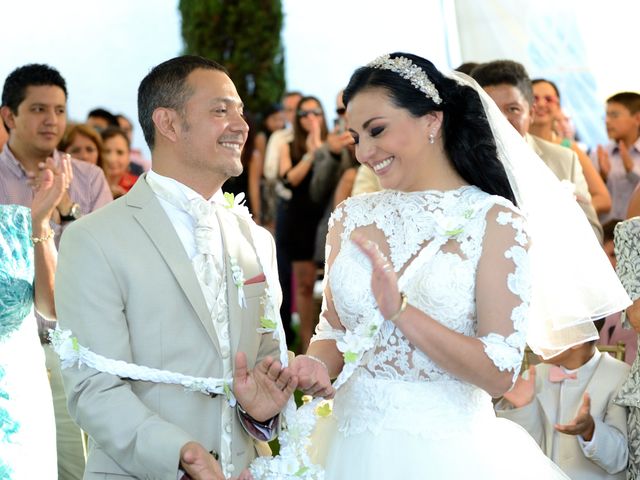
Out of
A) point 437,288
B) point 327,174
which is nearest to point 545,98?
point 327,174

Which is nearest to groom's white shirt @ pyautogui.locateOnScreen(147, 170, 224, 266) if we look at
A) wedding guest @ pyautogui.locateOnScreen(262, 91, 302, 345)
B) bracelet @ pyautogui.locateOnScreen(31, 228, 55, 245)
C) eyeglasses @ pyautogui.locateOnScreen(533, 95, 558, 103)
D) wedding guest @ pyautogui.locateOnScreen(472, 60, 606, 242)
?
bracelet @ pyautogui.locateOnScreen(31, 228, 55, 245)

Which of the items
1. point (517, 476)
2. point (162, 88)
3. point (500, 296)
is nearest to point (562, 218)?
point (500, 296)

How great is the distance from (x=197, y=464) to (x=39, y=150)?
267cm

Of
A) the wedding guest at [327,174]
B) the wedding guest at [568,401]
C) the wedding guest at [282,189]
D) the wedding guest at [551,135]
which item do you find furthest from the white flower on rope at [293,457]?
the wedding guest at [282,189]

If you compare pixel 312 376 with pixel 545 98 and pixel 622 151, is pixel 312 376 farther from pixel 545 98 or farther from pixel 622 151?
pixel 622 151

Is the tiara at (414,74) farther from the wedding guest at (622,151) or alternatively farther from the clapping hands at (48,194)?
the wedding guest at (622,151)

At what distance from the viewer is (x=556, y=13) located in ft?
30.1

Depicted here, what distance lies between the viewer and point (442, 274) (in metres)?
3.16

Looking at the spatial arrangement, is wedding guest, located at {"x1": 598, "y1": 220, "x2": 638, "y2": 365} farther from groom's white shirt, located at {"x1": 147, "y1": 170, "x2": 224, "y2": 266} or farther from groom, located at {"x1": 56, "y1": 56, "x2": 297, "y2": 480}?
groom's white shirt, located at {"x1": 147, "y1": 170, "x2": 224, "y2": 266}

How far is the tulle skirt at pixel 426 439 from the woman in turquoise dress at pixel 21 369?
1.06 m

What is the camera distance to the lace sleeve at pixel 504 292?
9.89ft

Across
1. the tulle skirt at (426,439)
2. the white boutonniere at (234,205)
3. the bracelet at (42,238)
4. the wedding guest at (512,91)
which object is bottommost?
the tulle skirt at (426,439)

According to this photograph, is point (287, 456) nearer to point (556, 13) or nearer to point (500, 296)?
point (500, 296)

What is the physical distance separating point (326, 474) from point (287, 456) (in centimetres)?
19
